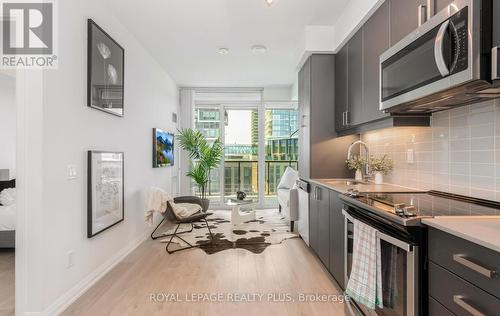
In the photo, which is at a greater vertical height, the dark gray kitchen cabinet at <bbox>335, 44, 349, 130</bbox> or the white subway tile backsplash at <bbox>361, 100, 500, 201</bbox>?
the dark gray kitchen cabinet at <bbox>335, 44, 349, 130</bbox>

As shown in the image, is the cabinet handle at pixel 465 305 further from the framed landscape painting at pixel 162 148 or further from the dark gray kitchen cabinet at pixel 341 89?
the framed landscape painting at pixel 162 148

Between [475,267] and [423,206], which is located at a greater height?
[423,206]

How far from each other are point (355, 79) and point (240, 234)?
2.65m

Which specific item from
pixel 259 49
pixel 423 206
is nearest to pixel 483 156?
pixel 423 206

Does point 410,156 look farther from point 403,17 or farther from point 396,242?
point 396,242

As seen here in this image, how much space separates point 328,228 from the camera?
8.46 ft

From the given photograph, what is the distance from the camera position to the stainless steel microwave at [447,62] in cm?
120

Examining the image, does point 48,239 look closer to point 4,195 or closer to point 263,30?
point 4,195

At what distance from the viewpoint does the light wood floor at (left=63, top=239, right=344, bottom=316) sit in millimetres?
2107

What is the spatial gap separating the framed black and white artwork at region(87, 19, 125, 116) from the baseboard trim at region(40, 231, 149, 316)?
156 cm

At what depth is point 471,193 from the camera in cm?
172

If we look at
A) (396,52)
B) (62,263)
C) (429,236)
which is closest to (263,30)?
(396,52)

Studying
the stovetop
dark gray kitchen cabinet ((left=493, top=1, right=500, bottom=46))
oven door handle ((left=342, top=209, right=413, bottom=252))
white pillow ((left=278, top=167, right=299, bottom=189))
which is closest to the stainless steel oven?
oven door handle ((left=342, top=209, right=413, bottom=252))

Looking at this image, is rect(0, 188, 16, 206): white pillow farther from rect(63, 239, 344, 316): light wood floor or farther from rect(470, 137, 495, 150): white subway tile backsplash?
rect(470, 137, 495, 150): white subway tile backsplash
